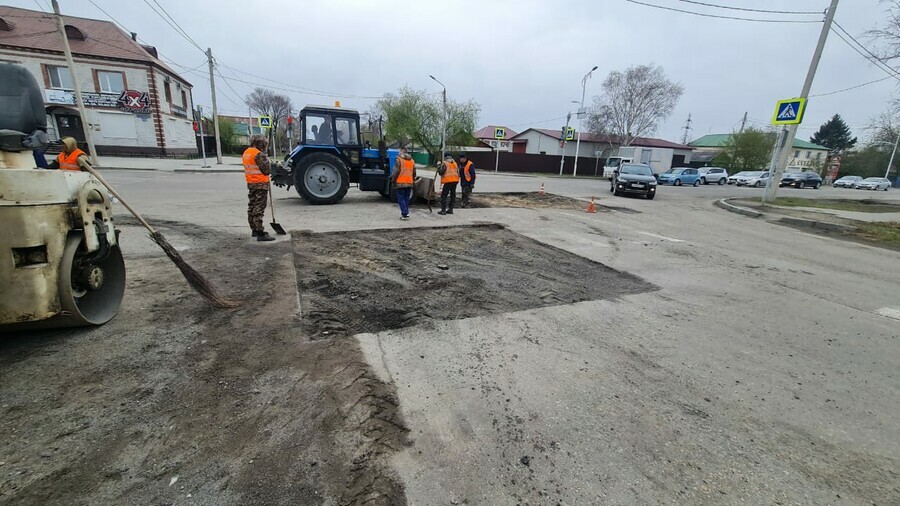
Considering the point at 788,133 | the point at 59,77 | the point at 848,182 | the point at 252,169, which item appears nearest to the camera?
the point at 252,169

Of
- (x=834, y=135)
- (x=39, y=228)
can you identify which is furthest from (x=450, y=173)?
(x=834, y=135)

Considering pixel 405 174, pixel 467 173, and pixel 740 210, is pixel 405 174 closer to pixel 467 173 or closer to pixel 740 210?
pixel 467 173

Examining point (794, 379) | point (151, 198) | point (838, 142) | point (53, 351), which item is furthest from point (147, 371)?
point (838, 142)

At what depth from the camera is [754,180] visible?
34.9m

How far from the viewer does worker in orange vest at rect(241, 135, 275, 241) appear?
6.74 metres

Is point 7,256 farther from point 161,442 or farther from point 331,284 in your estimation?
point 331,284

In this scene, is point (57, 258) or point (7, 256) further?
point (57, 258)

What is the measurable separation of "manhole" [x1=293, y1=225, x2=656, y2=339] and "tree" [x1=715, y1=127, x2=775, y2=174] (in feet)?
167

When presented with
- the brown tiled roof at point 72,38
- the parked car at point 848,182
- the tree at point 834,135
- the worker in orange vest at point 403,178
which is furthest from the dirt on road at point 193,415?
the tree at point 834,135

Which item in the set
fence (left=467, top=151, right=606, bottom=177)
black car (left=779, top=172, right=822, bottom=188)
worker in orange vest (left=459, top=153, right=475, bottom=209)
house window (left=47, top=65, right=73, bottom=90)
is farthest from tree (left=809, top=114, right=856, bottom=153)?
house window (left=47, top=65, right=73, bottom=90)

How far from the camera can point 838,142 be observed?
76188mm

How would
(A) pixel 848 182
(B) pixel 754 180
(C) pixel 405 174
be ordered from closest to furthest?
1. (C) pixel 405 174
2. (B) pixel 754 180
3. (A) pixel 848 182

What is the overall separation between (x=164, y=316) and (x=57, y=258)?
43.1 inches

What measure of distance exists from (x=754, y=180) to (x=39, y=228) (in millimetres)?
44092
